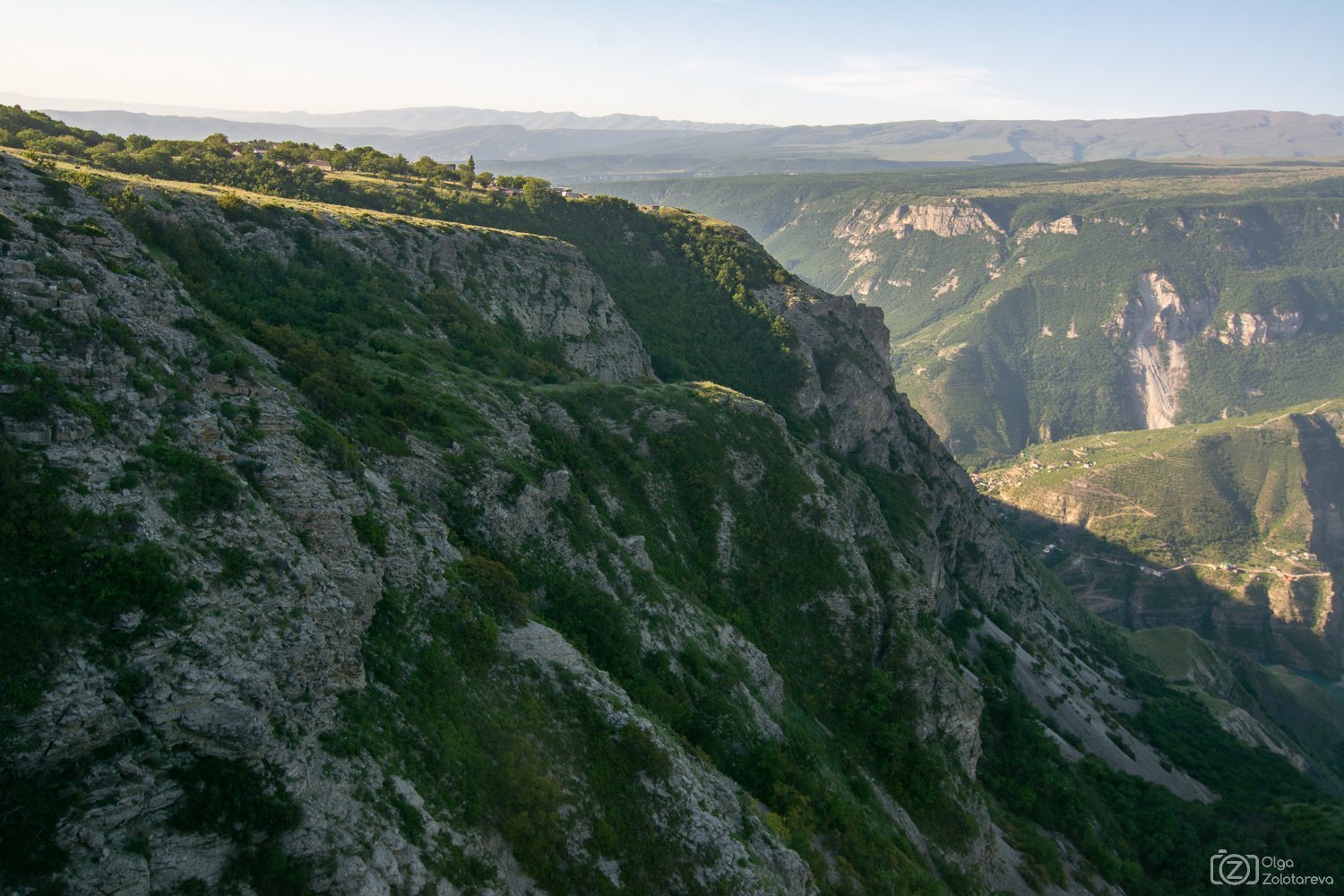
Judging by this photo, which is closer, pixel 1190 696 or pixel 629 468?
pixel 629 468

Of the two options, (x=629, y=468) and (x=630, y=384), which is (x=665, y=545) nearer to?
(x=629, y=468)

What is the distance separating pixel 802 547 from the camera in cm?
6344

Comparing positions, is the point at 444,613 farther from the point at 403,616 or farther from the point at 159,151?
the point at 159,151

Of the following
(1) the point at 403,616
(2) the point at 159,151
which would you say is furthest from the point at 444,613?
(2) the point at 159,151

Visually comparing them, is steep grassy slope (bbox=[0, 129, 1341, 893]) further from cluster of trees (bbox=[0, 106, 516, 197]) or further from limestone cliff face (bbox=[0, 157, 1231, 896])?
cluster of trees (bbox=[0, 106, 516, 197])

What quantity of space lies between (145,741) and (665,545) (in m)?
38.9

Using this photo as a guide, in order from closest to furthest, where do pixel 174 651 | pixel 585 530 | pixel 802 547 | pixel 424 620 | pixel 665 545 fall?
pixel 174 651, pixel 424 620, pixel 585 530, pixel 665 545, pixel 802 547

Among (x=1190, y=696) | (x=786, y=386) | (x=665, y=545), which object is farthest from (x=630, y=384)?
(x=1190, y=696)

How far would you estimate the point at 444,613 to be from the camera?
106 feet

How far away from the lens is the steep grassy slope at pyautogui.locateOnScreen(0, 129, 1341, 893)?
21.1 meters

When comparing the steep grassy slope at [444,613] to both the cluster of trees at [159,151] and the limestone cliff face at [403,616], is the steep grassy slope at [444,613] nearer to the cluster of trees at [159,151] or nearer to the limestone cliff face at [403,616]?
the limestone cliff face at [403,616]

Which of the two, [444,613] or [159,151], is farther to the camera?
[159,151]

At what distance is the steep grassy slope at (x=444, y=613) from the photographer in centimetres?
2111

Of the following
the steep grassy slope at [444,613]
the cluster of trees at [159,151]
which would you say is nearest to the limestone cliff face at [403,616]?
the steep grassy slope at [444,613]
